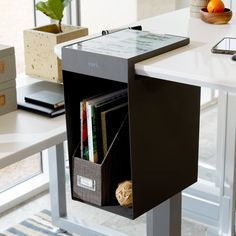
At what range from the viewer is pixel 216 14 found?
1.85 meters

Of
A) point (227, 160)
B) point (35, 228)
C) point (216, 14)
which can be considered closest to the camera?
point (216, 14)

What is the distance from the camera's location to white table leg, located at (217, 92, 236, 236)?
2500mm

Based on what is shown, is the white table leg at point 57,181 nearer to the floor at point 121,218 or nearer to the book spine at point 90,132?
the floor at point 121,218

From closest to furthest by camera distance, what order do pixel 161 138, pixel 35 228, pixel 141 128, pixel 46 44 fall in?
pixel 141 128 < pixel 161 138 < pixel 46 44 < pixel 35 228

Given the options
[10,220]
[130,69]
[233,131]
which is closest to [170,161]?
[130,69]

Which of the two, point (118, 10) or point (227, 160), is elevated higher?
point (118, 10)

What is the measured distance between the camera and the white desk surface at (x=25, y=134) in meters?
1.78

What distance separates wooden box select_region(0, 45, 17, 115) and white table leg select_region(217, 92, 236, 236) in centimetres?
90

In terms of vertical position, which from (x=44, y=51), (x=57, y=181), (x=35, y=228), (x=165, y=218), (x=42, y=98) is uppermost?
(x=44, y=51)

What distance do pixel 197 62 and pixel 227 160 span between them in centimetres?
117

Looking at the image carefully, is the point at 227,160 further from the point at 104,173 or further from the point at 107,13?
the point at 104,173

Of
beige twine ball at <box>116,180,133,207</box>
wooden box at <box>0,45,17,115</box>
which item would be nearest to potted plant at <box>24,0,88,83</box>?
wooden box at <box>0,45,17,115</box>

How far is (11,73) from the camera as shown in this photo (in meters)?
2.06

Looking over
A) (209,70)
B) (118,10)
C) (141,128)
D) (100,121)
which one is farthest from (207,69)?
(118,10)
